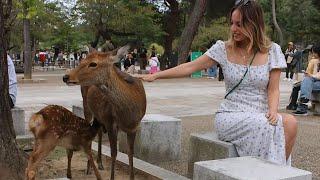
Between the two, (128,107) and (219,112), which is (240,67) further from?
(128,107)

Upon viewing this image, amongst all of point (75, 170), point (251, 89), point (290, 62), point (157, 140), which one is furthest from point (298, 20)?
point (251, 89)

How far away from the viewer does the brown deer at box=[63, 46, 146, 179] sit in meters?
3.85

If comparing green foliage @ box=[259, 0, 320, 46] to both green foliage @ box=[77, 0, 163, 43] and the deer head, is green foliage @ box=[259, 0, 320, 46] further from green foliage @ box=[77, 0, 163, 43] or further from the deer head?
the deer head

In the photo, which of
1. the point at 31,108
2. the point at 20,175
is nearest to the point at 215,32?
the point at 31,108

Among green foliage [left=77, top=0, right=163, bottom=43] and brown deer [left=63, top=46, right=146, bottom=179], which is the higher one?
green foliage [left=77, top=0, right=163, bottom=43]

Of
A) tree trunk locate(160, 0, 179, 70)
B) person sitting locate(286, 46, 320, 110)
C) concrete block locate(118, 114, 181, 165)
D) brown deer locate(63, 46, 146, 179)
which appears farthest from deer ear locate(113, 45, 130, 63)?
tree trunk locate(160, 0, 179, 70)

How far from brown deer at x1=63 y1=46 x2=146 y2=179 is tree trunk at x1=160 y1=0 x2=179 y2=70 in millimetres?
24547

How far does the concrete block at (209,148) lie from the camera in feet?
13.4

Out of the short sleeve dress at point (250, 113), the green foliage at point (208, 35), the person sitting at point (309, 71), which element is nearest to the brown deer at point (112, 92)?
the short sleeve dress at point (250, 113)

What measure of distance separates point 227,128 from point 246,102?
27 cm

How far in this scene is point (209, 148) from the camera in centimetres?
443

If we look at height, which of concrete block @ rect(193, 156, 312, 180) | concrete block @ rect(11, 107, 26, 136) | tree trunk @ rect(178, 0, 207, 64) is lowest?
concrete block @ rect(11, 107, 26, 136)

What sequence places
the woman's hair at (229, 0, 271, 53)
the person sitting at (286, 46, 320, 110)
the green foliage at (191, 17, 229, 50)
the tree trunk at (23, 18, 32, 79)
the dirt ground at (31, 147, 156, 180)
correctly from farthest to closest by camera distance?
the green foliage at (191, 17, 229, 50) → the tree trunk at (23, 18, 32, 79) → the person sitting at (286, 46, 320, 110) → the dirt ground at (31, 147, 156, 180) → the woman's hair at (229, 0, 271, 53)

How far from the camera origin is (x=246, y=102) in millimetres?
4062
